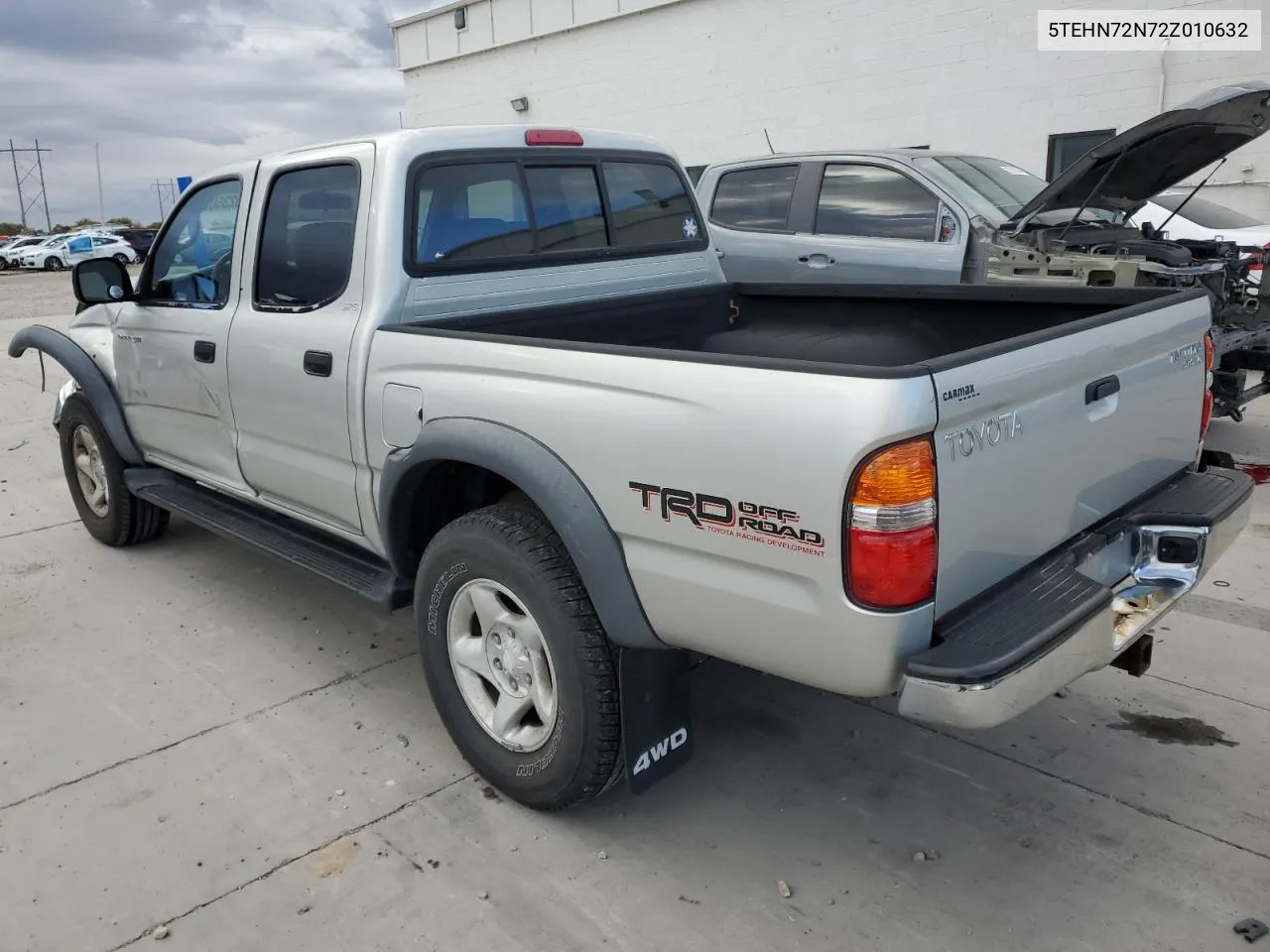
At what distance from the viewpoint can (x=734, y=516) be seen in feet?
7.36

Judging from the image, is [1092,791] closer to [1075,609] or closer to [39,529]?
[1075,609]

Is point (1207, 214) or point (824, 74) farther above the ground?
point (824, 74)

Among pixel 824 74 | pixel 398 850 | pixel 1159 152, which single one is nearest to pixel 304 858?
pixel 398 850

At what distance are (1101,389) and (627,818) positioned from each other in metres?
1.83

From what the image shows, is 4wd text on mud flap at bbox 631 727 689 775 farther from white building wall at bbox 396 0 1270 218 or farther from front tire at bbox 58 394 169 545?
white building wall at bbox 396 0 1270 218

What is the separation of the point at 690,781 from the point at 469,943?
939 mm

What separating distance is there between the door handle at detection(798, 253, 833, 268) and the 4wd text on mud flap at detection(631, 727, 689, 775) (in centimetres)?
516

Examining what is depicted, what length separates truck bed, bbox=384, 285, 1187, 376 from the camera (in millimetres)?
3359

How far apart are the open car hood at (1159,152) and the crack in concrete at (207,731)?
4839mm

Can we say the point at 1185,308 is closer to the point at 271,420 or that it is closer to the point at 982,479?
the point at 982,479

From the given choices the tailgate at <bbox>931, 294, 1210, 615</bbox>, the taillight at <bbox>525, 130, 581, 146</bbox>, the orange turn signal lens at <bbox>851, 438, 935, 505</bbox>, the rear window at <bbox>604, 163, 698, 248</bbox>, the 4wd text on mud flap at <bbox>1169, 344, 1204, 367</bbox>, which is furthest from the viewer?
the rear window at <bbox>604, 163, 698, 248</bbox>

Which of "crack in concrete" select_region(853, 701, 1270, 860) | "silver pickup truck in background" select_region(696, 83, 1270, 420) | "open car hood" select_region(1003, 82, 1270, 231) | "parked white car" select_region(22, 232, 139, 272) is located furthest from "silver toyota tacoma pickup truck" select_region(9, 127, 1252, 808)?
"parked white car" select_region(22, 232, 139, 272)

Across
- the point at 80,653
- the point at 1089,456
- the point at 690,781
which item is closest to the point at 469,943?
the point at 690,781

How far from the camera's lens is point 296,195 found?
377cm
